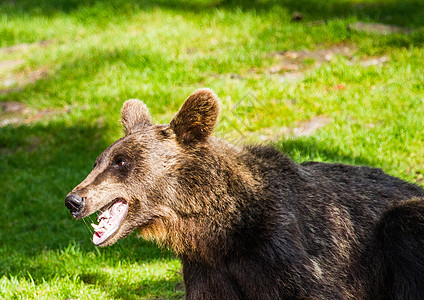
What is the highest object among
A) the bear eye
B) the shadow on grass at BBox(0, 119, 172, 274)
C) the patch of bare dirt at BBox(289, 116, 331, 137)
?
the bear eye

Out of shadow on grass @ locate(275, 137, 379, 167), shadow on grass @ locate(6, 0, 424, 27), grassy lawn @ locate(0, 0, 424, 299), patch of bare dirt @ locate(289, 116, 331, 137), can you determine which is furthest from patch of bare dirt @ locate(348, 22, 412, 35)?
shadow on grass @ locate(275, 137, 379, 167)

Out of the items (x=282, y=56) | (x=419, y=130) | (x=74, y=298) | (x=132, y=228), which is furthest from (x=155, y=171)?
(x=282, y=56)

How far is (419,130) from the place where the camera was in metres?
6.68

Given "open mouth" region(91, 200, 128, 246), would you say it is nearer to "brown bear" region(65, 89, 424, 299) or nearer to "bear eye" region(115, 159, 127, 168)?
"brown bear" region(65, 89, 424, 299)

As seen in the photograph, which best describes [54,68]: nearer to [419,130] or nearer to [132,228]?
[419,130]

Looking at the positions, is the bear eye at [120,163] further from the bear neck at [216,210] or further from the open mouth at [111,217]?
the bear neck at [216,210]

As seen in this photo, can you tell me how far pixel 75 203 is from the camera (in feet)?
11.6

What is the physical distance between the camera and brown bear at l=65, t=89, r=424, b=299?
12.0 feet

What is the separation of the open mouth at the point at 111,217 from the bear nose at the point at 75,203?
198 mm

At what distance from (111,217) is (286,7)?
8.02 meters

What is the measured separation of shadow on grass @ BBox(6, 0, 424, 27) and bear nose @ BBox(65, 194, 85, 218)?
7480 mm

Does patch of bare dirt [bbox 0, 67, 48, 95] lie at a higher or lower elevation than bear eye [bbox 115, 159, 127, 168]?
lower

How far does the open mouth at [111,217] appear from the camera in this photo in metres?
3.69

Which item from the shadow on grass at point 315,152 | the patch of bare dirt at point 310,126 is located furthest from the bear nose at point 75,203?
the patch of bare dirt at point 310,126
